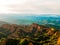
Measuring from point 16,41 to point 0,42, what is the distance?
726 cm

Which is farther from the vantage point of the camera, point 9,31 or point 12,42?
point 9,31

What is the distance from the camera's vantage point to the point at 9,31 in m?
117

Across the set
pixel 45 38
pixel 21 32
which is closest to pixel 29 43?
pixel 45 38

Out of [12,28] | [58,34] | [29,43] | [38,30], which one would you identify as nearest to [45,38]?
[58,34]

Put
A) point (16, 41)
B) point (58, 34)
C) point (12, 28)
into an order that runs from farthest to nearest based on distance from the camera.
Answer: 1. point (12, 28)
2. point (58, 34)
3. point (16, 41)

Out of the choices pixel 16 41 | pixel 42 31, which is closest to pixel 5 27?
pixel 42 31

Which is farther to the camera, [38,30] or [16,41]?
[38,30]

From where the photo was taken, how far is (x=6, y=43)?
74000 millimetres

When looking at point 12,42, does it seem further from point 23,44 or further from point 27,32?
point 27,32

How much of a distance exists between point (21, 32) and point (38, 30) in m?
10.9

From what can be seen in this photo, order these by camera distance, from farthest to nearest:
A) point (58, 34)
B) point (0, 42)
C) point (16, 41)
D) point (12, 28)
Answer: point (12, 28), point (58, 34), point (16, 41), point (0, 42)

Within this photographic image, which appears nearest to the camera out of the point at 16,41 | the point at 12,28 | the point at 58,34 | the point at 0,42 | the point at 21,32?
the point at 0,42

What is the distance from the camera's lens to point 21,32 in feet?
371

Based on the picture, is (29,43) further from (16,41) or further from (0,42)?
(0,42)
